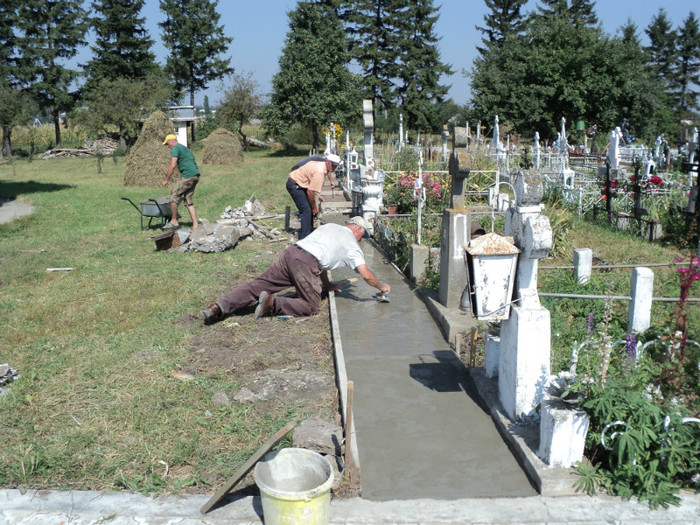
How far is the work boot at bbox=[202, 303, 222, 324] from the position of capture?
7.04 m

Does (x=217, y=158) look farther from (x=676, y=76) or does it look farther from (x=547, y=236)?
(x=676, y=76)

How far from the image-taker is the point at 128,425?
4.83m

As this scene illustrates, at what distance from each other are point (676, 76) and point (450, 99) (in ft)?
94.7

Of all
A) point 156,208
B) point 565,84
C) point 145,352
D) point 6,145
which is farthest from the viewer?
point 565,84

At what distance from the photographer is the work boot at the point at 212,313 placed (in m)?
7.04

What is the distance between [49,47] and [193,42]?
10.5 metres

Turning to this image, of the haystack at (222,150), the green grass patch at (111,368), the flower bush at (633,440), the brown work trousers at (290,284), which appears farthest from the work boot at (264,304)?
the haystack at (222,150)

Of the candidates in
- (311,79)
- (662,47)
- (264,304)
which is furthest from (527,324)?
(662,47)

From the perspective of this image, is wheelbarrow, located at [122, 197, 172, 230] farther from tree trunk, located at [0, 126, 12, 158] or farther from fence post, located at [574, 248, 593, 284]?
tree trunk, located at [0, 126, 12, 158]

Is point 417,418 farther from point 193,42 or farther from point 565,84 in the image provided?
point 193,42

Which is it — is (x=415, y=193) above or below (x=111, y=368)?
above

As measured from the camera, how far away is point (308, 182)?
10.4 metres

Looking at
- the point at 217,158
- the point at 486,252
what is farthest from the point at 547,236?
the point at 217,158

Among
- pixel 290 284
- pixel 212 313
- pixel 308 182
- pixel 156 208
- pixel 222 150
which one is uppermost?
pixel 222 150
